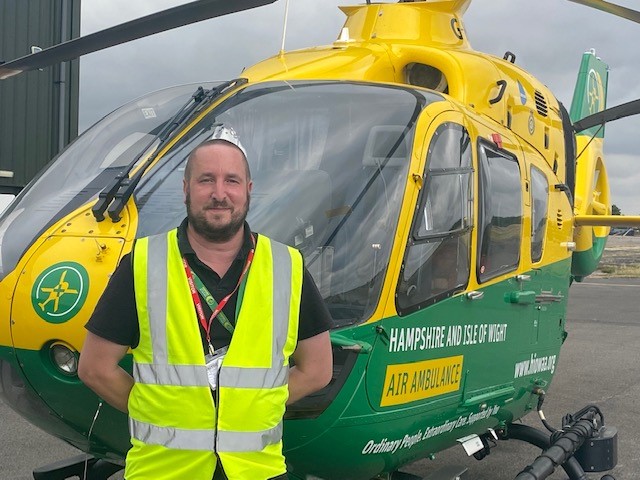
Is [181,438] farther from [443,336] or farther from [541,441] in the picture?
[541,441]

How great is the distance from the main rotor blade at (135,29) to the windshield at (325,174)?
38 centimetres

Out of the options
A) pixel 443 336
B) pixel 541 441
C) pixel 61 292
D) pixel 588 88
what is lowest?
pixel 541 441

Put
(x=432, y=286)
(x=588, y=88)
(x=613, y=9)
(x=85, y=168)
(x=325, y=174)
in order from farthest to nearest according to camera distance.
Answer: (x=588, y=88), (x=613, y=9), (x=85, y=168), (x=432, y=286), (x=325, y=174)

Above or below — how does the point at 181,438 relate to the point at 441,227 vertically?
below

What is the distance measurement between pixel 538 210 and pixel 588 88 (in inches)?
154

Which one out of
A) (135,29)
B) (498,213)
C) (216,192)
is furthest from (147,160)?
(498,213)

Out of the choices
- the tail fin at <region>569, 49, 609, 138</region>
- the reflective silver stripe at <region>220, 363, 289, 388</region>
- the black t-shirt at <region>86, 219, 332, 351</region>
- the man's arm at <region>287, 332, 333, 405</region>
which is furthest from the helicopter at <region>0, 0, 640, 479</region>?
the tail fin at <region>569, 49, 609, 138</region>

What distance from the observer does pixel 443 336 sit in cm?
353

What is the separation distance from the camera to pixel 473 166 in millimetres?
3836

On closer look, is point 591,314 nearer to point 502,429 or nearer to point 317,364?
point 502,429

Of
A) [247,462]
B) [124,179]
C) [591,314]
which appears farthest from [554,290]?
[591,314]

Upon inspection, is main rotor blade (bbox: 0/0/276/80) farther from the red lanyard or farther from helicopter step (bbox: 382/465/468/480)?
helicopter step (bbox: 382/465/468/480)

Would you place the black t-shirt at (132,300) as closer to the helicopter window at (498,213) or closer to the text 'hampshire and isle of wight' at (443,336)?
the text 'hampshire and isle of wight' at (443,336)

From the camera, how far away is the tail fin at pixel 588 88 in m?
8.01
